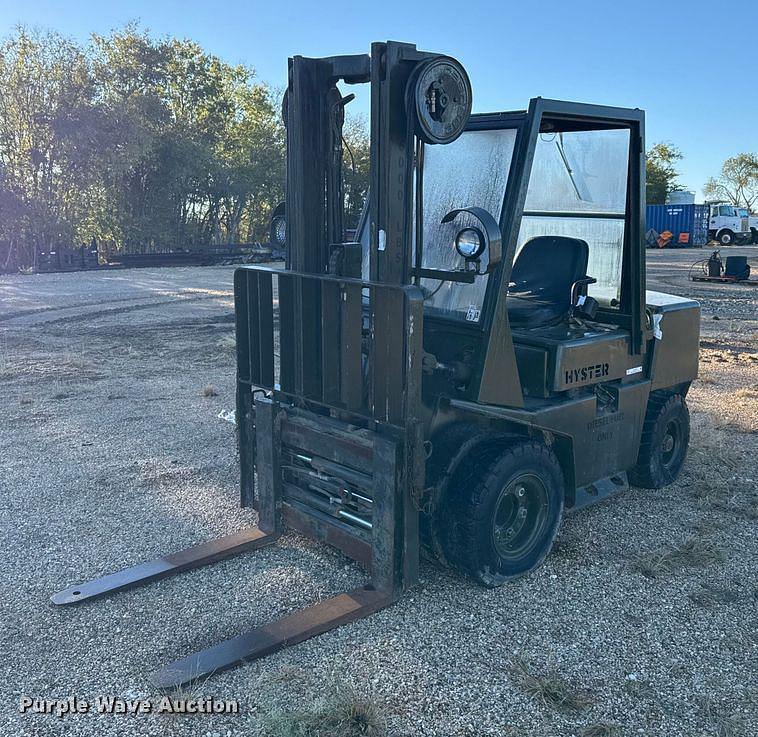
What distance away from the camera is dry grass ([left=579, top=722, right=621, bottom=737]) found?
9.98 ft

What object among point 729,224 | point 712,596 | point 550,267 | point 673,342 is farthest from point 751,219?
point 712,596

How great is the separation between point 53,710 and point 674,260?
107ft

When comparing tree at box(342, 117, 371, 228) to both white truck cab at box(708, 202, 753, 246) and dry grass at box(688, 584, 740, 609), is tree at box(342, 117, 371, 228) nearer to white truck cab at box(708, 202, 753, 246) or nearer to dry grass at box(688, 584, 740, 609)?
dry grass at box(688, 584, 740, 609)

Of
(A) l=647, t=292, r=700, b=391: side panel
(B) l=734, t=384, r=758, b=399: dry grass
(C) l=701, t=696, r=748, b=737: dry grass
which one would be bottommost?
(C) l=701, t=696, r=748, b=737: dry grass

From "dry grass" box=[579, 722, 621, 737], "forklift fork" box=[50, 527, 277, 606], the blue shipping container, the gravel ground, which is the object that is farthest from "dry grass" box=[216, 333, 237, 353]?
the blue shipping container

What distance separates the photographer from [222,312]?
Result: 15.5m

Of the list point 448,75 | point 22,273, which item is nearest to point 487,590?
point 448,75

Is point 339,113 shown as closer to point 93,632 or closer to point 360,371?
point 360,371

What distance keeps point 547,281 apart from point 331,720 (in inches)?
119

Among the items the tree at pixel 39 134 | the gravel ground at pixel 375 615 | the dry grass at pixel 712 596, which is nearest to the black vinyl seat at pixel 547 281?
the gravel ground at pixel 375 615

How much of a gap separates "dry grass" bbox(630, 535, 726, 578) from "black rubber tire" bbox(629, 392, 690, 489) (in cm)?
83

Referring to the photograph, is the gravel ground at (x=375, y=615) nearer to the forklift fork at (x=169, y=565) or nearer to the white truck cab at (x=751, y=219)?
the forklift fork at (x=169, y=565)

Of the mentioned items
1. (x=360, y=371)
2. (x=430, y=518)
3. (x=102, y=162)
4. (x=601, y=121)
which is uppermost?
(x=102, y=162)

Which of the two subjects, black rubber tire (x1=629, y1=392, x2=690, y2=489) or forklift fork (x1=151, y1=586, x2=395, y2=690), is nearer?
forklift fork (x1=151, y1=586, x2=395, y2=690)
